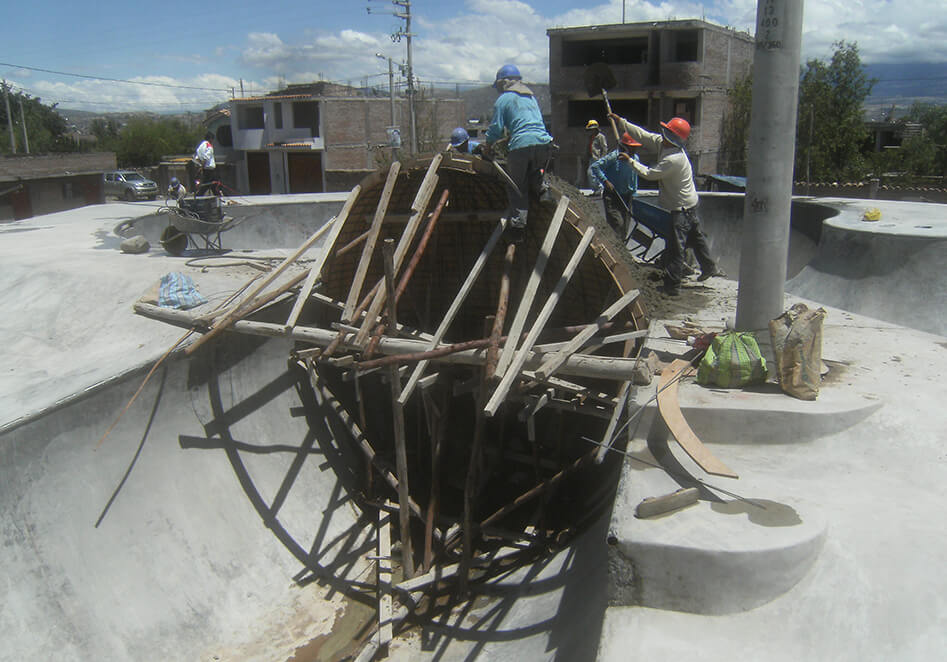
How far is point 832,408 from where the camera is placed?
4.43 m

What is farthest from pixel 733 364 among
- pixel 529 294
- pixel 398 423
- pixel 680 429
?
Result: pixel 398 423

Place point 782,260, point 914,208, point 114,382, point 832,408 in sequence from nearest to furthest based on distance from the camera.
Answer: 1. point 832,408
2. point 782,260
3. point 114,382
4. point 914,208

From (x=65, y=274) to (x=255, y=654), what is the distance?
5.63 meters

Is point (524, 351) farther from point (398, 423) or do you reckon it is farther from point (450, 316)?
point (398, 423)


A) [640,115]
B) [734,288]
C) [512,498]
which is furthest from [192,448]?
[640,115]

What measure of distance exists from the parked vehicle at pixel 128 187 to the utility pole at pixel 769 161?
36041mm

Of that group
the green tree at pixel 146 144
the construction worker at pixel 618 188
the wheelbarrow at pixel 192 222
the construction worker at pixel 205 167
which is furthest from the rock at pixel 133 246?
the green tree at pixel 146 144

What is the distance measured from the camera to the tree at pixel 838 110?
1129 inches

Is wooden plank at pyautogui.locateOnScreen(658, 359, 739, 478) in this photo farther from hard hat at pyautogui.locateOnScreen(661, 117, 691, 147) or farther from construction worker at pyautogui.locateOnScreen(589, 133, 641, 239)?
construction worker at pyautogui.locateOnScreen(589, 133, 641, 239)

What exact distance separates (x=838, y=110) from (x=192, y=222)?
28.5 meters

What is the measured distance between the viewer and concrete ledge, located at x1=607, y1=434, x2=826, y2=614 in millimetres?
3293

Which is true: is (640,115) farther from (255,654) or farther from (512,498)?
(255,654)

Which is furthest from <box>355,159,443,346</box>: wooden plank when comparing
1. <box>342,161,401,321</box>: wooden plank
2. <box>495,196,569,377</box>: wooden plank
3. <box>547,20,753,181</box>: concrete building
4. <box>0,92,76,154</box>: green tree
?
<box>0,92,76,154</box>: green tree

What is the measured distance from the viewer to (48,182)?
27250mm
